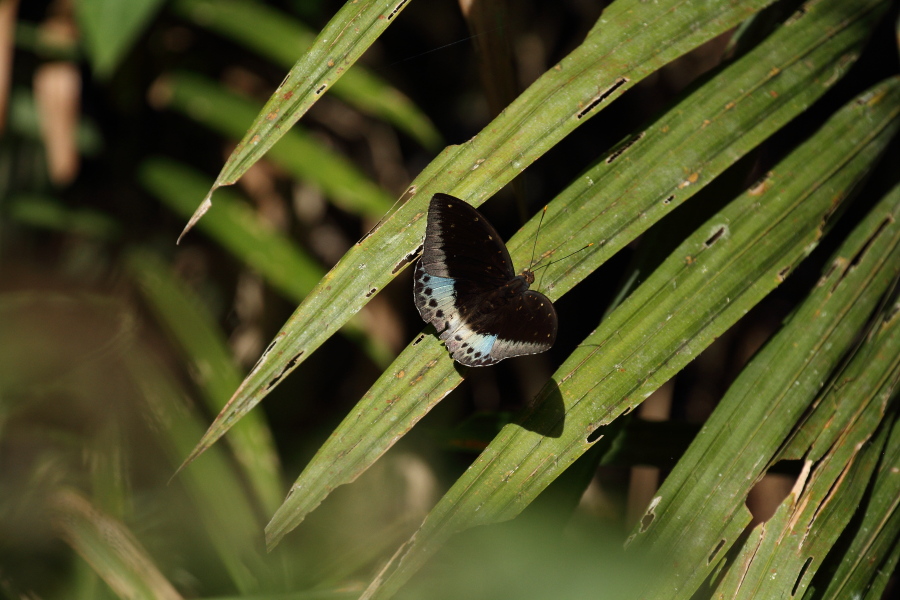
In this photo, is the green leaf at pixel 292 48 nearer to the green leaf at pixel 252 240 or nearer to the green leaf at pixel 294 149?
the green leaf at pixel 294 149

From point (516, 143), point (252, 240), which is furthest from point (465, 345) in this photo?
point (252, 240)

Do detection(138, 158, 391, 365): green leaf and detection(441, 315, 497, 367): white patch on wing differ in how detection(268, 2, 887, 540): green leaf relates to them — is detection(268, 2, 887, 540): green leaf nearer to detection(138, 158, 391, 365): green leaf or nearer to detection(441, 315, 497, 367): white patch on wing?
detection(441, 315, 497, 367): white patch on wing

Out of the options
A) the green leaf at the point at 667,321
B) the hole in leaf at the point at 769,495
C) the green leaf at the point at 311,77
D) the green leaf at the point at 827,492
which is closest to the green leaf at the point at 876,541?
the green leaf at the point at 827,492

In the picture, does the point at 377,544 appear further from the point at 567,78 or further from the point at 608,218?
the point at 567,78

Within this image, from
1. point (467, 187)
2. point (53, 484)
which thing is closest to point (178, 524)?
point (53, 484)

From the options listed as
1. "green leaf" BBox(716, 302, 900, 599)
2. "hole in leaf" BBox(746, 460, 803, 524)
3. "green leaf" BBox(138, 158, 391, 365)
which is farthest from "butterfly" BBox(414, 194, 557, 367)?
"hole in leaf" BBox(746, 460, 803, 524)
